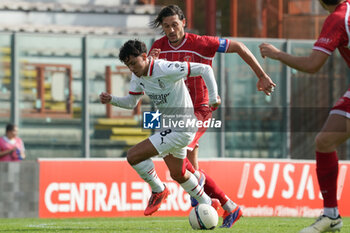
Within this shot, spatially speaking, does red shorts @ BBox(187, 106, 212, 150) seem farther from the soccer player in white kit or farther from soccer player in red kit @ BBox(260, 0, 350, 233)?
soccer player in red kit @ BBox(260, 0, 350, 233)

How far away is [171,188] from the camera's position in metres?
13.8

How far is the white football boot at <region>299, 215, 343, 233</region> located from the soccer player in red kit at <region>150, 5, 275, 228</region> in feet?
7.17

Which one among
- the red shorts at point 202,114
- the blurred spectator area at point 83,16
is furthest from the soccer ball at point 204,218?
the blurred spectator area at point 83,16

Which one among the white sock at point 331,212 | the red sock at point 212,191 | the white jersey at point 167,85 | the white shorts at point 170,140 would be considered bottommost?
the red sock at point 212,191

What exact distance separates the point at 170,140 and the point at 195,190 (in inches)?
29.0

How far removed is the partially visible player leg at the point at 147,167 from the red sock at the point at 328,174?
190 centimetres

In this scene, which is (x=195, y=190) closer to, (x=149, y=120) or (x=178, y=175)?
(x=178, y=175)

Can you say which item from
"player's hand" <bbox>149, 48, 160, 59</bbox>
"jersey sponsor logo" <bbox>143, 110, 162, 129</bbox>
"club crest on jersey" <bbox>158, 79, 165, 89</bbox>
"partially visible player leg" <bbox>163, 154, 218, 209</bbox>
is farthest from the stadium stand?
"club crest on jersey" <bbox>158, 79, 165, 89</bbox>

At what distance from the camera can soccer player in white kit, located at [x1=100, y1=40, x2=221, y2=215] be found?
8.02 metres

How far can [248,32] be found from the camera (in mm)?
20656

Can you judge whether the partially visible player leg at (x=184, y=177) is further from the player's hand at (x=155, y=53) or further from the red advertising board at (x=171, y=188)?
the red advertising board at (x=171, y=188)

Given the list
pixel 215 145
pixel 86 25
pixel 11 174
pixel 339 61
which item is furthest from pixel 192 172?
pixel 86 25

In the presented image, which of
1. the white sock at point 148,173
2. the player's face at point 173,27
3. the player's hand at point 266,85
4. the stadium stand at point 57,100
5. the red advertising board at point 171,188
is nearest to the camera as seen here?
the player's hand at point 266,85

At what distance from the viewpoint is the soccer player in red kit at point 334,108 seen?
640cm
